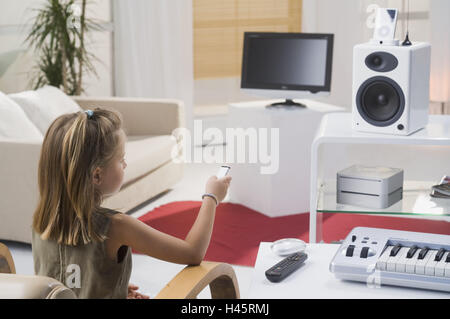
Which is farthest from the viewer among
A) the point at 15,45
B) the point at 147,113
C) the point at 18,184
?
the point at 15,45

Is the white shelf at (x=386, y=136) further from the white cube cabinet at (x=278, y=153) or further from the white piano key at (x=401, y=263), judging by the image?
the white cube cabinet at (x=278, y=153)

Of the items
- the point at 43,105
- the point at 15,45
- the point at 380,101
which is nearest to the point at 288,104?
the point at 43,105

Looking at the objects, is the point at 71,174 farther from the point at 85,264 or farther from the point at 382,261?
the point at 382,261

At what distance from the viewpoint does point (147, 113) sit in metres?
4.63

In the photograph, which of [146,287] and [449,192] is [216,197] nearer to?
[449,192]

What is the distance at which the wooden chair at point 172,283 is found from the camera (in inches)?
41.3

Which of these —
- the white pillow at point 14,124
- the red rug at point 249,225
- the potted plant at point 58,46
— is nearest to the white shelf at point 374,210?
the red rug at point 249,225

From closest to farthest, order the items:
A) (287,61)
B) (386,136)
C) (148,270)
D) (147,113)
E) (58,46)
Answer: (386,136) < (148,270) < (287,61) < (147,113) < (58,46)

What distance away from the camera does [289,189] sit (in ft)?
13.6

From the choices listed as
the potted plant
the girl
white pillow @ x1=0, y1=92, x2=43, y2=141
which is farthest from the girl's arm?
the potted plant

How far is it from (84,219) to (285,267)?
51cm

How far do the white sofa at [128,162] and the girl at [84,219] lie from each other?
1742 mm

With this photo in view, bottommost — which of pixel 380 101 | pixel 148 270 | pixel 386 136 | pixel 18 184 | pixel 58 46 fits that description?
pixel 148 270

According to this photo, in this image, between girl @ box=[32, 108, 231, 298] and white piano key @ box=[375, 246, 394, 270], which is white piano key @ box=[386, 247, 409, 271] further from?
girl @ box=[32, 108, 231, 298]
